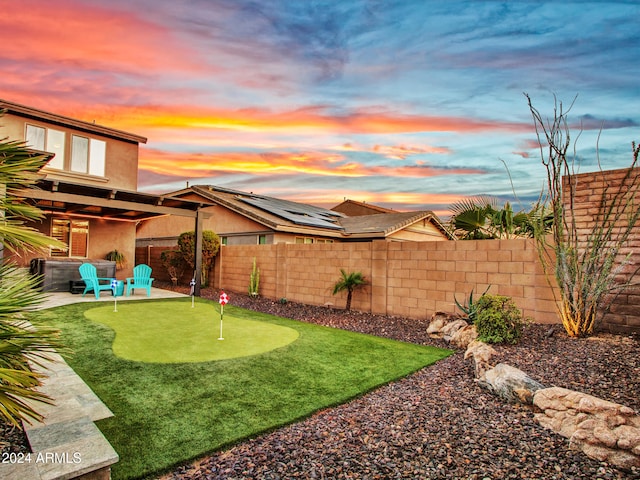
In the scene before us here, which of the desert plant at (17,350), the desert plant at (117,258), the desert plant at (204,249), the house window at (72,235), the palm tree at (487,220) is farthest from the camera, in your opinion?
the desert plant at (117,258)

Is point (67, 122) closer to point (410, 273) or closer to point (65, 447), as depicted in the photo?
point (410, 273)

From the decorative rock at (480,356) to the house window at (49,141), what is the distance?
46.4 ft

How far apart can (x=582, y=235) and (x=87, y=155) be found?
51.5ft

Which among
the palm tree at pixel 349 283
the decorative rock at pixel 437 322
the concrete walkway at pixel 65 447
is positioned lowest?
the concrete walkway at pixel 65 447

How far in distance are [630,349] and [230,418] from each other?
4.99 metres

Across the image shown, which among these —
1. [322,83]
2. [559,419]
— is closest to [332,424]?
[559,419]

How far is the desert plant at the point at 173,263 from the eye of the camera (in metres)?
15.5

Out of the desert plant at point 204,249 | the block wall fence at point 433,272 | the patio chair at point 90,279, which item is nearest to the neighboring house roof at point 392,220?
the block wall fence at point 433,272

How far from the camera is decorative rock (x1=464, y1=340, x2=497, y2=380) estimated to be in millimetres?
4653

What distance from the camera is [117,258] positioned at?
15.0 meters

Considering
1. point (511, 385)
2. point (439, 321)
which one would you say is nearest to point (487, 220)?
point (439, 321)

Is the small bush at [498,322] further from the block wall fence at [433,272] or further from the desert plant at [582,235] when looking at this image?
the block wall fence at [433,272]

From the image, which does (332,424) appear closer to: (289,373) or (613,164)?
(289,373)

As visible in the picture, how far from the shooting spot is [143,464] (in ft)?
9.03
